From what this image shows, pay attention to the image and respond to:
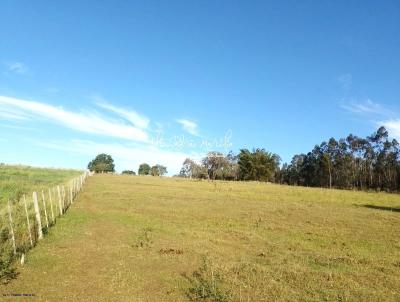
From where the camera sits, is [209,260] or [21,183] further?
[21,183]

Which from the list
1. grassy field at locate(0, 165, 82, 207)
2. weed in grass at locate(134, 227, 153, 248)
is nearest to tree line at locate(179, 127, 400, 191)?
grassy field at locate(0, 165, 82, 207)

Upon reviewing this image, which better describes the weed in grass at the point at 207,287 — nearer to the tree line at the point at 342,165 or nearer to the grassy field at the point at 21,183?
the grassy field at the point at 21,183

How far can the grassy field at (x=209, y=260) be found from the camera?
13.7 metres

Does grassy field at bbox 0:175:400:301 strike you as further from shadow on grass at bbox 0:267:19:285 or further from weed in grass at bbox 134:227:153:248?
shadow on grass at bbox 0:267:19:285

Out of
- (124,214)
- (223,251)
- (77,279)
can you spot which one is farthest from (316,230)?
(77,279)

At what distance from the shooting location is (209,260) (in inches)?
690

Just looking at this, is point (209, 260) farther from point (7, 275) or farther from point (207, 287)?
point (7, 275)

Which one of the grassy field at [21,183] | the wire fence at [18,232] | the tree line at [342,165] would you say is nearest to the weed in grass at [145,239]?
the wire fence at [18,232]

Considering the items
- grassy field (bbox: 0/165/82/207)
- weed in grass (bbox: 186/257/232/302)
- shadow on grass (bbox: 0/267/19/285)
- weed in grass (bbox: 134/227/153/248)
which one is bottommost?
shadow on grass (bbox: 0/267/19/285)

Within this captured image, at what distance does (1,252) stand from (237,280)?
885cm

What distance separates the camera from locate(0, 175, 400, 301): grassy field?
13656 millimetres

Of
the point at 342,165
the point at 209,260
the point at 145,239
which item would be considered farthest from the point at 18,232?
the point at 342,165

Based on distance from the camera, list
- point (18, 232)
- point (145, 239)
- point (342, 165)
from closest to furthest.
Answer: point (18, 232)
point (145, 239)
point (342, 165)

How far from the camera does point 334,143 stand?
511 ft
